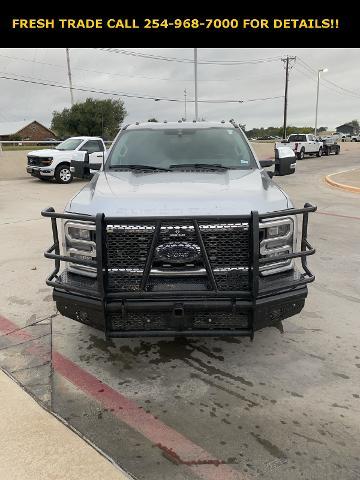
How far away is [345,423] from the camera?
281 centimetres

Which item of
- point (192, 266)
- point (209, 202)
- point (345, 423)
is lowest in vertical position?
point (345, 423)

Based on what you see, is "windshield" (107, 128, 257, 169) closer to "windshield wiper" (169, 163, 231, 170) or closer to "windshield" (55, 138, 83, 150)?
"windshield wiper" (169, 163, 231, 170)

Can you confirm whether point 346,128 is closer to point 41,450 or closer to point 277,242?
point 277,242

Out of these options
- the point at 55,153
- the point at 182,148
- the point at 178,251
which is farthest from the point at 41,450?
the point at 55,153

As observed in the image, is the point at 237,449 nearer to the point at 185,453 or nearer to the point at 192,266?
the point at 185,453

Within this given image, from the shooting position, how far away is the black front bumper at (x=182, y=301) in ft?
9.41

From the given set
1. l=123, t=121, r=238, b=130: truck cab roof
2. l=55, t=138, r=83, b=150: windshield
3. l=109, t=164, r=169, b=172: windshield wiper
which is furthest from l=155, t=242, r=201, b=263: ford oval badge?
l=55, t=138, r=83, b=150: windshield

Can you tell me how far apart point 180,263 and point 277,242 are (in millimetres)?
728

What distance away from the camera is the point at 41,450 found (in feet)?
8.42

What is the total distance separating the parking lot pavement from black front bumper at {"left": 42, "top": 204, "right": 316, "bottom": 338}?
51cm

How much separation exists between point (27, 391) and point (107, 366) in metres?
0.64

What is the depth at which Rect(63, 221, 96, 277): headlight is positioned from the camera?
307 centimetres

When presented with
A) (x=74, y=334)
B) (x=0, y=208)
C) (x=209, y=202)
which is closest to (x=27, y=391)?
(x=74, y=334)

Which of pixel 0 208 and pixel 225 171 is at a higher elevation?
pixel 225 171
